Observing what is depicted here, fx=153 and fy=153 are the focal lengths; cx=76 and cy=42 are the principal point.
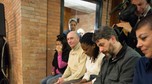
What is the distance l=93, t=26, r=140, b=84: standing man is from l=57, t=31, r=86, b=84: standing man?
51 centimetres

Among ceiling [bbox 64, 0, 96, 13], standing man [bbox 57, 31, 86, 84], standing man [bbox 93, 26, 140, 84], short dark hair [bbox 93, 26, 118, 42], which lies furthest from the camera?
ceiling [bbox 64, 0, 96, 13]

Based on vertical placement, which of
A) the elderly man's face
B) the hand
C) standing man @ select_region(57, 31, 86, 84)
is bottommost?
standing man @ select_region(57, 31, 86, 84)

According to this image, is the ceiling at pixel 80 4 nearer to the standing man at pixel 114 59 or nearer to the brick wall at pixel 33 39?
the brick wall at pixel 33 39

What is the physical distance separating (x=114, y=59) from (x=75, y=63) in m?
0.79

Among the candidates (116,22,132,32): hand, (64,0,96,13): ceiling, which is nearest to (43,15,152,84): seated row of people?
(116,22,132,32): hand

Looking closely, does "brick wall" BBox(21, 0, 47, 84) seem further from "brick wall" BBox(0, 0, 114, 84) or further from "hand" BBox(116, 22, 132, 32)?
"hand" BBox(116, 22, 132, 32)

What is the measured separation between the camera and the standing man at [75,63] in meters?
1.84

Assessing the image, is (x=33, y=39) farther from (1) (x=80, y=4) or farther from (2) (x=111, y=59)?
(2) (x=111, y=59)

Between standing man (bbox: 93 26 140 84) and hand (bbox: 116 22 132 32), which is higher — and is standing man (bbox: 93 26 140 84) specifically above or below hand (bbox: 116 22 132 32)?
below

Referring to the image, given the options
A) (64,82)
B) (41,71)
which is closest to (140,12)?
(64,82)

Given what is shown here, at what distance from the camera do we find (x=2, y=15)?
3.19 metres

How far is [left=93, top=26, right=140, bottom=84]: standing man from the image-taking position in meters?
1.12

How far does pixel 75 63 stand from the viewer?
1.93 metres

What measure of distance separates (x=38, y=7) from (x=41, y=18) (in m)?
0.21
